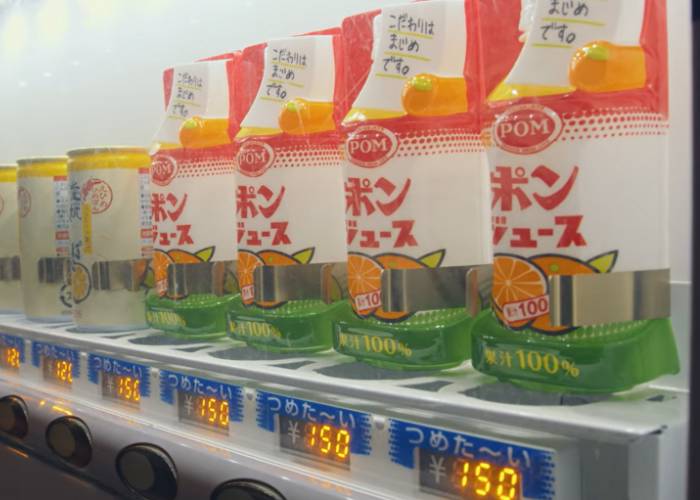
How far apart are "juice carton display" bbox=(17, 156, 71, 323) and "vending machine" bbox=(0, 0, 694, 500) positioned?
0.14m

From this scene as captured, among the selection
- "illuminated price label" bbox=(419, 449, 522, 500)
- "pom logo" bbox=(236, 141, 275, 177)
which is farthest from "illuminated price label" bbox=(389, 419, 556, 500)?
"pom logo" bbox=(236, 141, 275, 177)

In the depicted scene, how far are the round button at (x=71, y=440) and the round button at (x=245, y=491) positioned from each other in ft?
1.05

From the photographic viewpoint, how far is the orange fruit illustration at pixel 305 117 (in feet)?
3.21

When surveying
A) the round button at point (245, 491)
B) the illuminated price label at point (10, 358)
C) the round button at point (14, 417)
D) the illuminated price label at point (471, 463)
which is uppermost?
the illuminated price label at point (471, 463)

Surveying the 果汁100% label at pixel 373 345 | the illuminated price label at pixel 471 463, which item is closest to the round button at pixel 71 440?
the 果汁100% label at pixel 373 345

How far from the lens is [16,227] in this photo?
1.63m

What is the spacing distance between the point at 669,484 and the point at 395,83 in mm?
499

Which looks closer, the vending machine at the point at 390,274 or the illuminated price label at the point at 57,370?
the vending machine at the point at 390,274

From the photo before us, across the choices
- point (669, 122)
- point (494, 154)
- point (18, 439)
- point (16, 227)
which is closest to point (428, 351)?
point (494, 154)

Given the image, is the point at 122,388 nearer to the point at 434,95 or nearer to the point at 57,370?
the point at 57,370

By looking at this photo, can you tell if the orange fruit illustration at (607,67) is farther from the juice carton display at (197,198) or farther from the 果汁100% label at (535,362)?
the juice carton display at (197,198)

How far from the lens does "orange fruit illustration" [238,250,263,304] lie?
100cm

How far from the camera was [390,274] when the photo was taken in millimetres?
836

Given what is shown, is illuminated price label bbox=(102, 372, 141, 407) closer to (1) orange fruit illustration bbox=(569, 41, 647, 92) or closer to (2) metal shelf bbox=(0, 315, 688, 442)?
(2) metal shelf bbox=(0, 315, 688, 442)
